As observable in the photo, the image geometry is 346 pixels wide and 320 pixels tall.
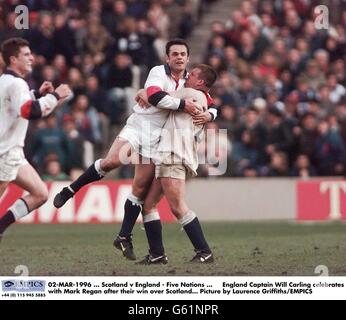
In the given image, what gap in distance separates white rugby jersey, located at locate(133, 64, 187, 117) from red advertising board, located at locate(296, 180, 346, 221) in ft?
25.5

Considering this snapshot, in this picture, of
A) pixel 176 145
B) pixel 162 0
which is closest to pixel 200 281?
pixel 176 145

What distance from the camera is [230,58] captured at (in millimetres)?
19828

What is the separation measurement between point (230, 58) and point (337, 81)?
6.14ft

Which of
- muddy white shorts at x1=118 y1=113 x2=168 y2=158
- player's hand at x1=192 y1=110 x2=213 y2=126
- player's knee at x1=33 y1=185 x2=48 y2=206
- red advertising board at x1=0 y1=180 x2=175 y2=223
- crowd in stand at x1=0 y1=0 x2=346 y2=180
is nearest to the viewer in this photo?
player's hand at x1=192 y1=110 x2=213 y2=126

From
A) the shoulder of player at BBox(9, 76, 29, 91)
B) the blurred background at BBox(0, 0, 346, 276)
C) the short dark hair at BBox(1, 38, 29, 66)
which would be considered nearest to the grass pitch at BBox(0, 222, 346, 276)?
the blurred background at BBox(0, 0, 346, 276)

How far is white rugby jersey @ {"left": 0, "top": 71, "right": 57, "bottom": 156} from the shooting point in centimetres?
1048

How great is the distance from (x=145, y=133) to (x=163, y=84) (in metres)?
0.51

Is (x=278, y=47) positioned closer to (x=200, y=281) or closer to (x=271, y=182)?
(x=271, y=182)

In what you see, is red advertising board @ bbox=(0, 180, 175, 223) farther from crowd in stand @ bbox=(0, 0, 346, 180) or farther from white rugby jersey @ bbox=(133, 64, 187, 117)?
white rugby jersey @ bbox=(133, 64, 187, 117)

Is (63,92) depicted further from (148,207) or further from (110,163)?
(148,207)

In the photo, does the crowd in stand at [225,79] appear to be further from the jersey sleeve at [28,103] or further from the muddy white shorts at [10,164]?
the jersey sleeve at [28,103]

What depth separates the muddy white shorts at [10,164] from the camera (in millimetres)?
10938

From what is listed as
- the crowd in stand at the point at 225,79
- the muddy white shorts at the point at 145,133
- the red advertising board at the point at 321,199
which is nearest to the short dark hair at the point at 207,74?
the muddy white shorts at the point at 145,133

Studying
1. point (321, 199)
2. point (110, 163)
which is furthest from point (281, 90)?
point (110, 163)
